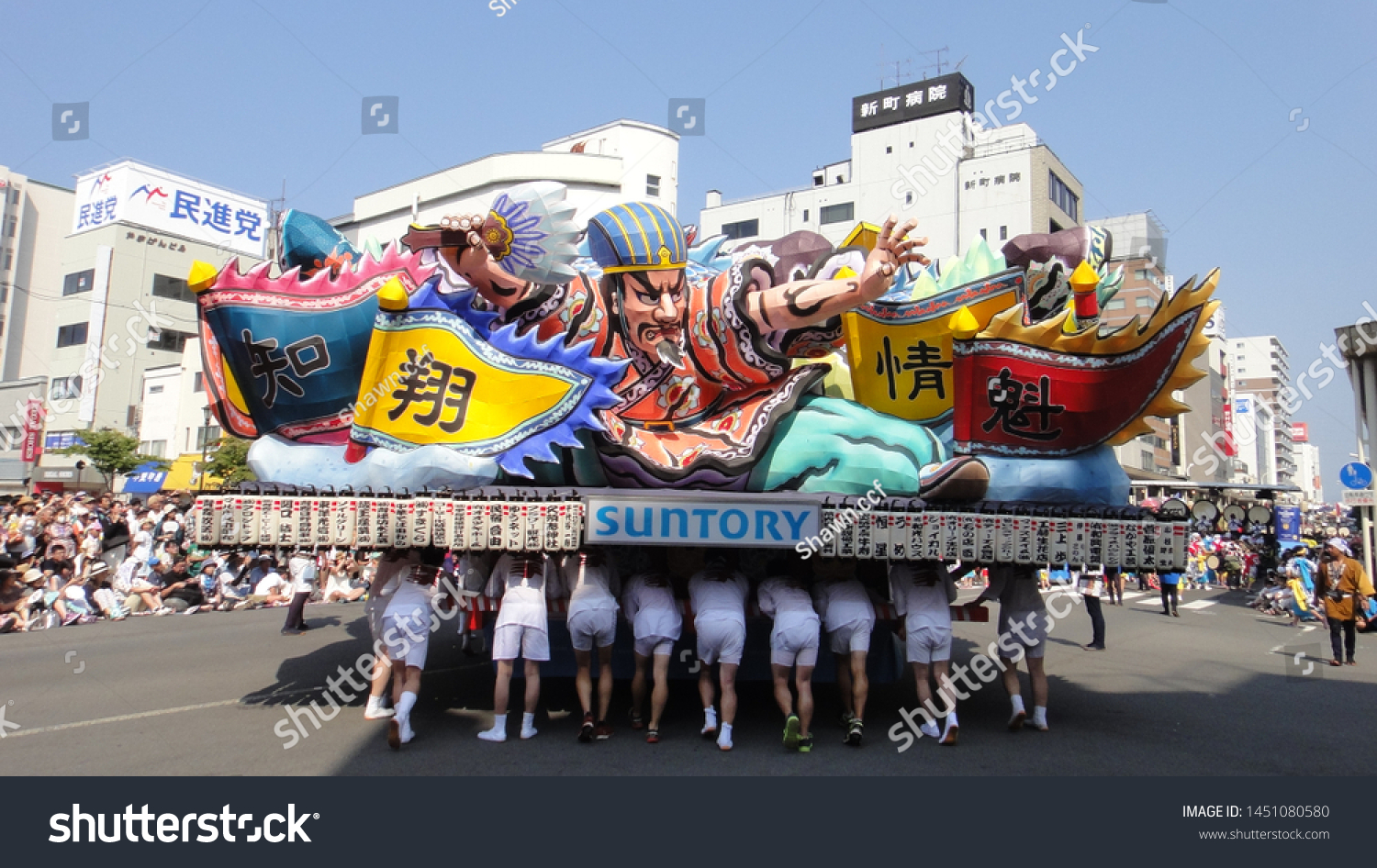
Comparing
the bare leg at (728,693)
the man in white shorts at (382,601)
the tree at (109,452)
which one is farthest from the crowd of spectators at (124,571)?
the tree at (109,452)

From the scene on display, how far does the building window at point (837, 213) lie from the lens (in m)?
42.0

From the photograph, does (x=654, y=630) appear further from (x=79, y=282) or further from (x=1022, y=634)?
(x=79, y=282)

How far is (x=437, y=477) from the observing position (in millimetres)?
7285

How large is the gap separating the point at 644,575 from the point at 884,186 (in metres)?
38.2

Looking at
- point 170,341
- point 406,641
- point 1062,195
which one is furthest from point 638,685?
point 170,341

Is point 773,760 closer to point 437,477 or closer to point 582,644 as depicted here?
point 582,644

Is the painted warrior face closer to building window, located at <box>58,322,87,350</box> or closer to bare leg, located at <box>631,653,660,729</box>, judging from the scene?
bare leg, located at <box>631,653,660,729</box>

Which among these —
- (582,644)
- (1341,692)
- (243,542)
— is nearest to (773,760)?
(582,644)

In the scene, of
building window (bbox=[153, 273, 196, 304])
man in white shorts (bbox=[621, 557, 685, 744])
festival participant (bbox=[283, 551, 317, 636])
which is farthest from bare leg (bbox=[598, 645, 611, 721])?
building window (bbox=[153, 273, 196, 304])

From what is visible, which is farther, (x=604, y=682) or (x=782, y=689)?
(x=604, y=682)

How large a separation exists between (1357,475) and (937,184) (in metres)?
25.5

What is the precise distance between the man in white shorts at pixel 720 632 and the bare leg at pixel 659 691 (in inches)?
11.8

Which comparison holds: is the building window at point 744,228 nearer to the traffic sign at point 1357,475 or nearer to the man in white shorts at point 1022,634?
the traffic sign at point 1357,475

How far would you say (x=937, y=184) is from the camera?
128 feet
